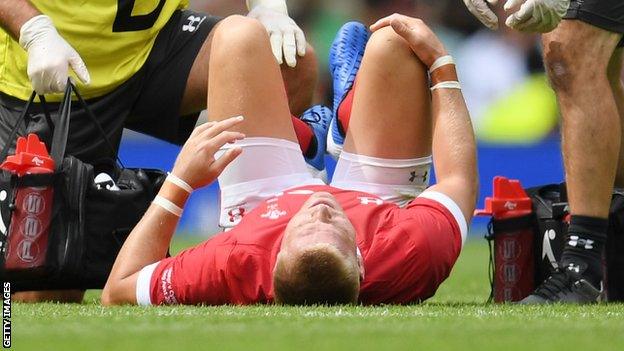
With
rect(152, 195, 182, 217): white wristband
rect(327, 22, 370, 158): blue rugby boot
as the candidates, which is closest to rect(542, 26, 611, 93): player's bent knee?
rect(327, 22, 370, 158): blue rugby boot

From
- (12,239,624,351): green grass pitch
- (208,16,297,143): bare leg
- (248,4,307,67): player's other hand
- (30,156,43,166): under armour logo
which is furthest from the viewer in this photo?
(248,4,307,67): player's other hand

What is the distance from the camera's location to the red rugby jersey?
4594 mm

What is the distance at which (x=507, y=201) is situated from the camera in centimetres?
544

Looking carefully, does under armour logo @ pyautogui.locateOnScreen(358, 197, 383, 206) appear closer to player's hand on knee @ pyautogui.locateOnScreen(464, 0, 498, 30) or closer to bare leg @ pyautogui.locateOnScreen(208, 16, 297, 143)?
bare leg @ pyautogui.locateOnScreen(208, 16, 297, 143)

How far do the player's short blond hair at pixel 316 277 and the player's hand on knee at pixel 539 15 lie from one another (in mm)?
1364

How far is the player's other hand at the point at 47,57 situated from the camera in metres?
5.48

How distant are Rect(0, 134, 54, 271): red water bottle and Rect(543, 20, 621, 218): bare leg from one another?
1871mm

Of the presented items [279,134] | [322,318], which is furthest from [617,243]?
[322,318]

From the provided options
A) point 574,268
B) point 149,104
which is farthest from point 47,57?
point 574,268

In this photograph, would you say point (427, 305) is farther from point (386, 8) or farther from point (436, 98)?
point (386, 8)

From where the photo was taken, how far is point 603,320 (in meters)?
4.40

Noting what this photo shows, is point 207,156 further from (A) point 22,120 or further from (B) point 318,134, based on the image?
(B) point 318,134

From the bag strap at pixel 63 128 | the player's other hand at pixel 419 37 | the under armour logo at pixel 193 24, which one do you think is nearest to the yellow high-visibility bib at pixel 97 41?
the under armour logo at pixel 193 24

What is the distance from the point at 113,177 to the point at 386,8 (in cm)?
649
